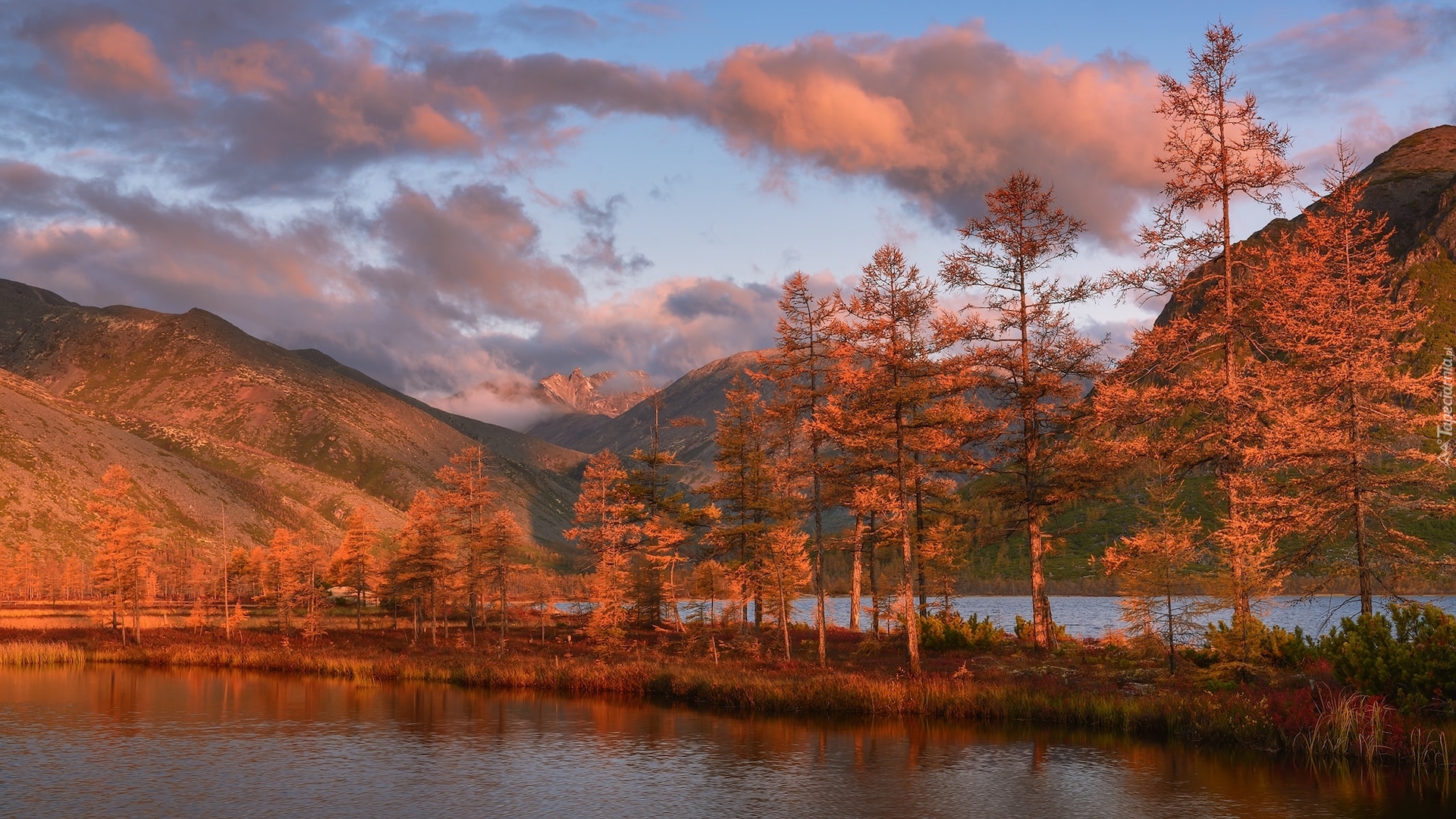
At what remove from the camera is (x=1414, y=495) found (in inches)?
1224

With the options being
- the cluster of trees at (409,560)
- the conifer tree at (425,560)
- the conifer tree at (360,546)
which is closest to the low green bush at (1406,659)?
the cluster of trees at (409,560)

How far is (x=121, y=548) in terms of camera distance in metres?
76.2

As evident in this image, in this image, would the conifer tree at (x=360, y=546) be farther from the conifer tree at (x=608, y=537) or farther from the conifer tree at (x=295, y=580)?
the conifer tree at (x=608, y=537)

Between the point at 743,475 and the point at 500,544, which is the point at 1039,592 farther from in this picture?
the point at 500,544

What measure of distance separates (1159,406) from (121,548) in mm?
78117

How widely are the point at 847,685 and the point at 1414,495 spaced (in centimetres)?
2049

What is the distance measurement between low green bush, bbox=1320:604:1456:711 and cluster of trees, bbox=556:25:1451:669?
388 centimetres

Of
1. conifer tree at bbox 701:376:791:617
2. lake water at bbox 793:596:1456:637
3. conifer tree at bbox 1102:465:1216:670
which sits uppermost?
conifer tree at bbox 701:376:791:617

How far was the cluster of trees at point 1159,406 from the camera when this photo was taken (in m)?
31.8

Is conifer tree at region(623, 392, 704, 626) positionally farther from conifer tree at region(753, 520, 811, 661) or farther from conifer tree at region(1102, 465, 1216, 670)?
conifer tree at region(1102, 465, 1216, 670)

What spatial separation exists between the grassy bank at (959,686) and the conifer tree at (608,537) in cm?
259

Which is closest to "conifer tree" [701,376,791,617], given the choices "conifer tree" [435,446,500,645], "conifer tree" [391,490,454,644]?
"conifer tree" [435,446,500,645]

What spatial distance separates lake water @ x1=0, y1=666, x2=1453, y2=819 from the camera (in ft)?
71.2

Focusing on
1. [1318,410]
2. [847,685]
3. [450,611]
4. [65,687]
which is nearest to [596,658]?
[847,685]
